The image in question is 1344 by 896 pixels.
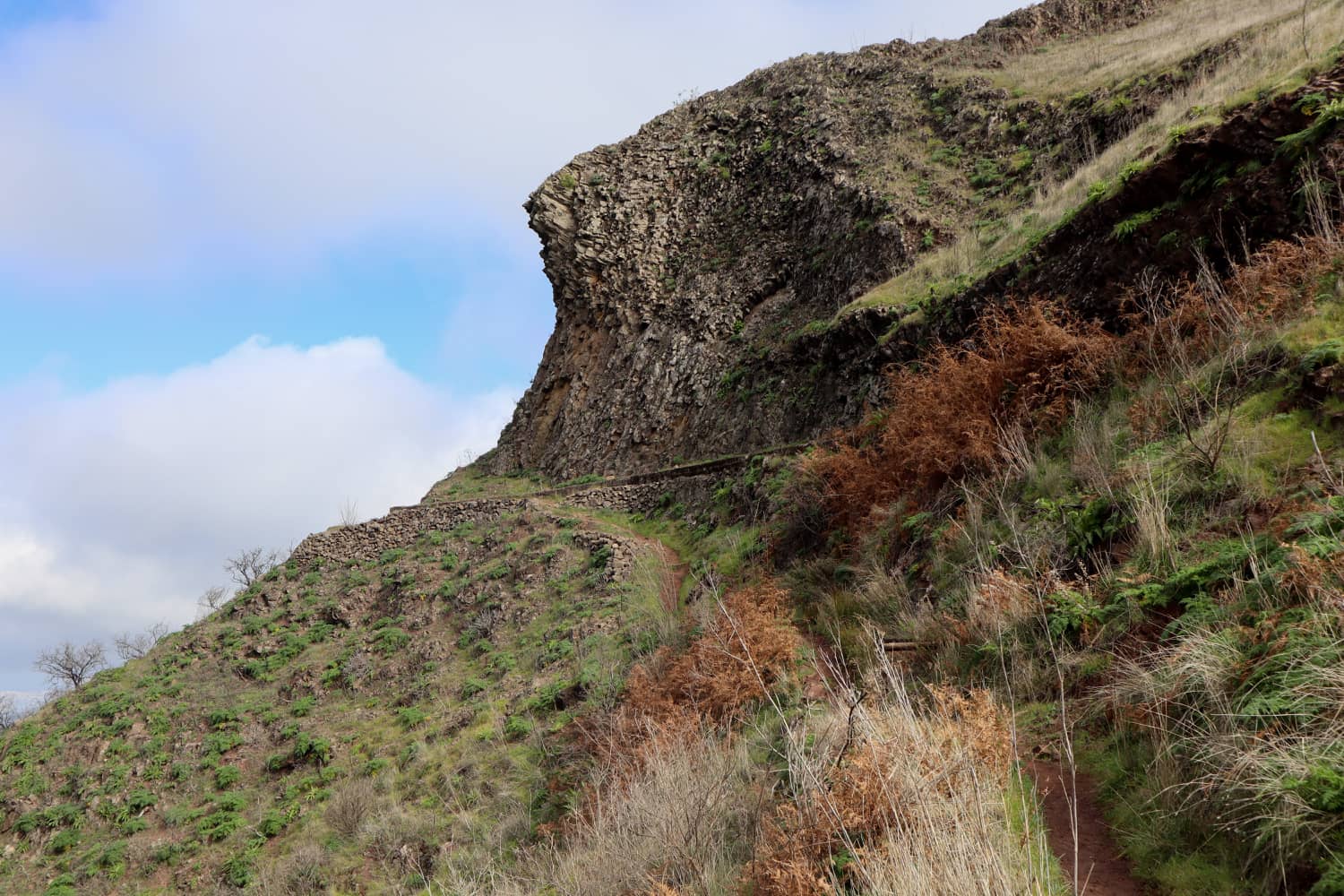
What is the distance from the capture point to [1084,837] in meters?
3.72

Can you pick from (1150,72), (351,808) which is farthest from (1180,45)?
(351,808)

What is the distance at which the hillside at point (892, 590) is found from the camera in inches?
140

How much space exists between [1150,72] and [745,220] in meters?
15.0

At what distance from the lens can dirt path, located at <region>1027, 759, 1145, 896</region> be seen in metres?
3.37

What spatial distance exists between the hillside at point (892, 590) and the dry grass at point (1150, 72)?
0.21 m

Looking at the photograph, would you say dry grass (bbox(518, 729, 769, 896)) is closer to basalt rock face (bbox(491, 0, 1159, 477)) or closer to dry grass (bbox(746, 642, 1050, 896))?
dry grass (bbox(746, 642, 1050, 896))

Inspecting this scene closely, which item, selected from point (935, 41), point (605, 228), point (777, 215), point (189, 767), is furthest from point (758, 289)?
point (189, 767)

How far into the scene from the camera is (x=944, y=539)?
305 inches

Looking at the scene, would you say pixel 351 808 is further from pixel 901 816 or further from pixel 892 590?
pixel 901 816

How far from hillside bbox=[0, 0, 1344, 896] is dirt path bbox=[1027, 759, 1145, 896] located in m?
0.03

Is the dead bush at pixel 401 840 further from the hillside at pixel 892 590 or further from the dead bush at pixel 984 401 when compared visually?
the dead bush at pixel 984 401

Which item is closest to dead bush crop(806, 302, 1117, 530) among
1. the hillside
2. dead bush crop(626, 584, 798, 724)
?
the hillside

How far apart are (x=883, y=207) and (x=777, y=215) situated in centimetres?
695

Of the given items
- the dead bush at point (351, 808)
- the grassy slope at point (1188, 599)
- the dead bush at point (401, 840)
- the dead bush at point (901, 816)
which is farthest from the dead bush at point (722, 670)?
the dead bush at point (351, 808)
